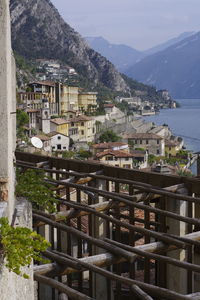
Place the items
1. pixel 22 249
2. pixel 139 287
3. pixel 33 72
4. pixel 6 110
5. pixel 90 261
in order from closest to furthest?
pixel 22 249
pixel 6 110
pixel 139 287
pixel 90 261
pixel 33 72

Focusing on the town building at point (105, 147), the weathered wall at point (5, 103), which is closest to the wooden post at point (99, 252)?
the weathered wall at point (5, 103)

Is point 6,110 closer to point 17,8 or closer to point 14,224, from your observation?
point 14,224

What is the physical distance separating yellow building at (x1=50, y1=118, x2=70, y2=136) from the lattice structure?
2157 inches

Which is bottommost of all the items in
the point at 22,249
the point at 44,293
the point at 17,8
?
the point at 44,293

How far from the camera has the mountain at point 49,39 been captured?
139188mm

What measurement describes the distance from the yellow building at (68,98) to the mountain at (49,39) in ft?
149

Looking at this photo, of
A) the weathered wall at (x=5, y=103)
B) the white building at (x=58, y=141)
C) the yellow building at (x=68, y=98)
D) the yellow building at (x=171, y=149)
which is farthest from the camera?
the yellow building at (x=68, y=98)

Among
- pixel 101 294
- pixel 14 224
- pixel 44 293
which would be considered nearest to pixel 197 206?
pixel 101 294

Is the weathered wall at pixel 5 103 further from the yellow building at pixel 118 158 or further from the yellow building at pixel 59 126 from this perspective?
the yellow building at pixel 59 126

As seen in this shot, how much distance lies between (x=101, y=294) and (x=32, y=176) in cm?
297

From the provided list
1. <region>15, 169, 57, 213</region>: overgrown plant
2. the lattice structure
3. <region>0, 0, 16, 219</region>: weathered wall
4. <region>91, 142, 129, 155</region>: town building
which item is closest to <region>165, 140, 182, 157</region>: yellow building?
<region>91, 142, 129, 155</region>: town building

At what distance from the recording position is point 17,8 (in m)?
141

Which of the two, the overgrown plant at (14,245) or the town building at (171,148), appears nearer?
the overgrown plant at (14,245)

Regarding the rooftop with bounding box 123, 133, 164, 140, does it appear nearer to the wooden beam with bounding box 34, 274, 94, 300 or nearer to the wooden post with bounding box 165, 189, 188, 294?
the wooden post with bounding box 165, 189, 188, 294
